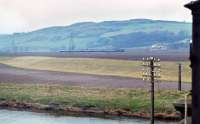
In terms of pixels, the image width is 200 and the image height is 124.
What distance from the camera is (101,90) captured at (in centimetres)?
6631

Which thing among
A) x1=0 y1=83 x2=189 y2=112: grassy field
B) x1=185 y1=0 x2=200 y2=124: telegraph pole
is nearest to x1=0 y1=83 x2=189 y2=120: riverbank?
x1=0 y1=83 x2=189 y2=112: grassy field

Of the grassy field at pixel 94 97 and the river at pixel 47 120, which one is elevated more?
the grassy field at pixel 94 97

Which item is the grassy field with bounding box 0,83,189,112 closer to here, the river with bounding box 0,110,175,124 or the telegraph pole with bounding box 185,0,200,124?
the river with bounding box 0,110,175,124

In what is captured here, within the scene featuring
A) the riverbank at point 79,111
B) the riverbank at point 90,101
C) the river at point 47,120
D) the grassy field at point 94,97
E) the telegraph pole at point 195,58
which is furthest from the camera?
the grassy field at point 94,97

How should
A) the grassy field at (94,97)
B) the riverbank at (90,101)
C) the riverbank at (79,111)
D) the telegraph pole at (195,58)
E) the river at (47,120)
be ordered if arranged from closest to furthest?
the telegraph pole at (195,58)
the river at (47,120)
the riverbank at (79,111)
the riverbank at (90,101)
the grassy field at (94,97)

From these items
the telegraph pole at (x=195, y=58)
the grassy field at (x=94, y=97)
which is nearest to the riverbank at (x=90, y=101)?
the grassy field at (x=94, y=97)

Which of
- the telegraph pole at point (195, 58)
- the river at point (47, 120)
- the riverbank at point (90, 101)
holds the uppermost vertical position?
the telegraph pole at point (195, 58)

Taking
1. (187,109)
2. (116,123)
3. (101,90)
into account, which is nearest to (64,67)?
(101,90)

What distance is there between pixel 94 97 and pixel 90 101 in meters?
2.32

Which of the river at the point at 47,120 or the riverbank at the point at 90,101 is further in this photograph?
the riverbank at the point at 90,101

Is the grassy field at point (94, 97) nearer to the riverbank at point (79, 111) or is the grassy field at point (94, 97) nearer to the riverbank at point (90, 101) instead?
the riverbank at point (90, 101)

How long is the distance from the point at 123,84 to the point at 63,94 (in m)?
15.0

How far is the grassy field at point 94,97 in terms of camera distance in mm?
54531

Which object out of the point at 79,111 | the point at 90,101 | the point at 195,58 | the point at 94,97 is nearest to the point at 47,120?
the point at 79,111
